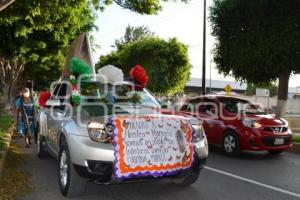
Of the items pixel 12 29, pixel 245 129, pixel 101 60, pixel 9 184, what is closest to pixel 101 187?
pixel 9 184

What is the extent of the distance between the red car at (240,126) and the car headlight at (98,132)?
5172 millimetres

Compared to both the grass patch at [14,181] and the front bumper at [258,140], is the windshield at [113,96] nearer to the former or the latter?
the grass patch at [14,181]

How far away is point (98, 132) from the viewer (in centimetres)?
570

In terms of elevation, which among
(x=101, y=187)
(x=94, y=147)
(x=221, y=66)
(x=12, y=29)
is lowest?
(x=101, y=187)

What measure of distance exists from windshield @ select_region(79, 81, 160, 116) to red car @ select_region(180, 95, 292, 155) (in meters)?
3.50

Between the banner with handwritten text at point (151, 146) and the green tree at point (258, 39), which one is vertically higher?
the green tree at point (258, 39)

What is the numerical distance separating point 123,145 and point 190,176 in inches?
60.5

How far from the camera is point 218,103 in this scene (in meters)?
11.2

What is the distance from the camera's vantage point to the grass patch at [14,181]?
250 inches

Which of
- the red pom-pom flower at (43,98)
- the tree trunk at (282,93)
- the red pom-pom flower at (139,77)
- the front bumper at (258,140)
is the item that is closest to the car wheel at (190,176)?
the red pom-pom flower at (139,77)

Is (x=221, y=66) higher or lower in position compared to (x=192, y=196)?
higher

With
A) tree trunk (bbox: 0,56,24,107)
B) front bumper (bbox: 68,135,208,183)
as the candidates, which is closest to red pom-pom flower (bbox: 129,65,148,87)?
front bumper (bbox: 68,135,208,183)

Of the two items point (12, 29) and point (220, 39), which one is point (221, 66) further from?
point (12, 29)

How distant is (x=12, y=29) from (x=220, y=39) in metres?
9.22
